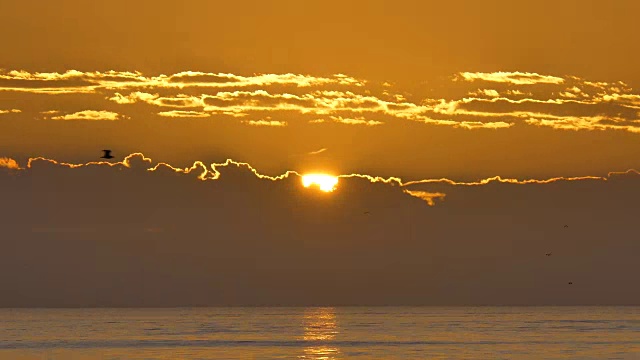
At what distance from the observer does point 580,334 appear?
600ft

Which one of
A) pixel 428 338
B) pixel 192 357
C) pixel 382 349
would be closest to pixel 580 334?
pixel 428 338

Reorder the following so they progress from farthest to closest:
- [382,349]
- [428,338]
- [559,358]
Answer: [428,338]
[382,349]
[559,358]

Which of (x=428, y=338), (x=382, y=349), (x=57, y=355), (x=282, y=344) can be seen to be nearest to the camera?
(x=57, y=355)

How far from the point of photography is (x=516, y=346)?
145m

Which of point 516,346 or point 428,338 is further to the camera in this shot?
point 428,338

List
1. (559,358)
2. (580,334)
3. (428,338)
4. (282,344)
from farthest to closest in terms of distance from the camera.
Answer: (580,334) → (428,338) → (282,344) → (559,358)

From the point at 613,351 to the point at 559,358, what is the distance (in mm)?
13665

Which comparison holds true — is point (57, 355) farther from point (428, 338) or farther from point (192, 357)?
point (428, 338)

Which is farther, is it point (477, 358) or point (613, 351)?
point (613, 351)

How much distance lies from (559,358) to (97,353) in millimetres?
47775

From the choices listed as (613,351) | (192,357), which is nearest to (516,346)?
(613,351)

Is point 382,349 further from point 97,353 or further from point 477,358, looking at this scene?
point 97,353

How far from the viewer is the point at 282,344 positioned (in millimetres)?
154750

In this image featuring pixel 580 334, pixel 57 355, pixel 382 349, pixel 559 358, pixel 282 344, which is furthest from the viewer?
pixel 580 334
